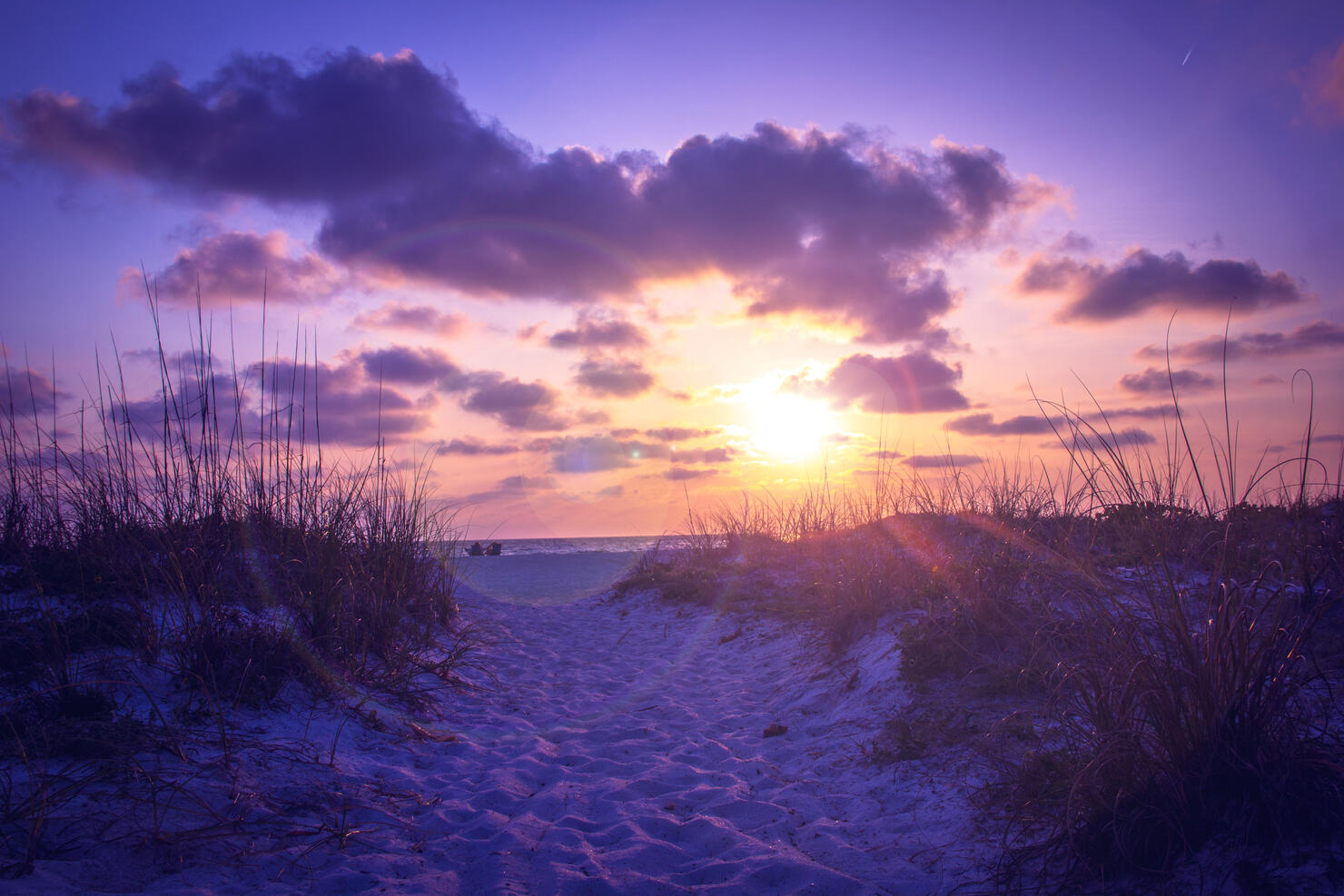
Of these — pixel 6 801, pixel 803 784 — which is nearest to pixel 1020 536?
pixel 803 784

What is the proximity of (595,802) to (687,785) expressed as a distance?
1.75ft

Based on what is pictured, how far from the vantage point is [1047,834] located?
8.22 feet

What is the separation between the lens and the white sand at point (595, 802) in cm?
257

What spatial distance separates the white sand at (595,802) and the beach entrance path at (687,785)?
13 mm

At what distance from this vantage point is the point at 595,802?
11.4 feet

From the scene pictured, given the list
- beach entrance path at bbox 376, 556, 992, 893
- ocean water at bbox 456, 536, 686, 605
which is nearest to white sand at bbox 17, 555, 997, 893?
beach entrance path at bbox 376, 556, 992, 893

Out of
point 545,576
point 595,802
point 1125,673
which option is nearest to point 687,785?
point 595,802

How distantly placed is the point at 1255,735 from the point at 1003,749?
51.8 inches

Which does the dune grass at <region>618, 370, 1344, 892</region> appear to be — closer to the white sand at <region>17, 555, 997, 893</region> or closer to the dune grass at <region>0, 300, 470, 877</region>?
the white sand at <region>17, 555, 997, 893</region>

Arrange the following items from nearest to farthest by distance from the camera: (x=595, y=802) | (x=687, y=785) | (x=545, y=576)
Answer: (x=595, y=802), (x=687, y=785), (x=545, y=576)

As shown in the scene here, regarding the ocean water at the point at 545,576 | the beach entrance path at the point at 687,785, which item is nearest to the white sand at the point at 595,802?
the beach entrance path at the point at 687,785

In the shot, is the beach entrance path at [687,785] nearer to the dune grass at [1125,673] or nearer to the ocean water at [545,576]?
the dune grass at [1125,673]

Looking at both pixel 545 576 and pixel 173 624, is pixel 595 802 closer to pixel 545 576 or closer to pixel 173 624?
pixel 173 624

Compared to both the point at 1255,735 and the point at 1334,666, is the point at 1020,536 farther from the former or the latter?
the point at 1255,735
